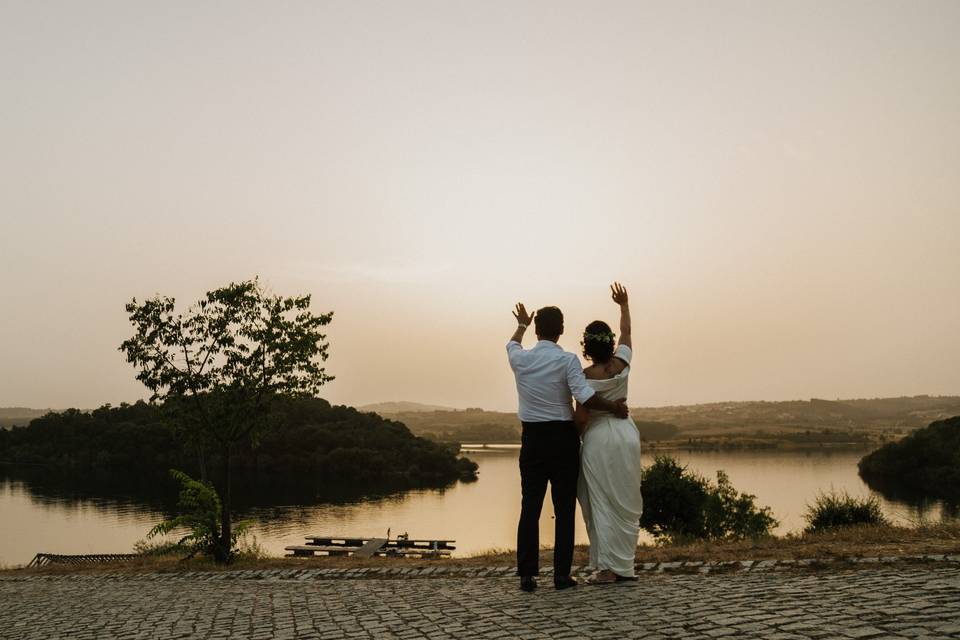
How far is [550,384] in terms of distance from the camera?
6629 millimetres

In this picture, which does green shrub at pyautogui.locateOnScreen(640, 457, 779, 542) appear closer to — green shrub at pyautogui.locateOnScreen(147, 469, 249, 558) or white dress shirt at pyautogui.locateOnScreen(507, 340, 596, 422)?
green shrub at pyautogui.locateOnScreen(147, 469, 249, 558)

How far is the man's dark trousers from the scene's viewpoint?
659 cm

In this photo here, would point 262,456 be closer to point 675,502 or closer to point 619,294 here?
point 675,502

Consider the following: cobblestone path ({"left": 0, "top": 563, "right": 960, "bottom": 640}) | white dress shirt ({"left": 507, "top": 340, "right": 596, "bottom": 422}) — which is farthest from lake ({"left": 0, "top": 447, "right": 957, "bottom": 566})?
white dress shirt ({"left": 507, "top": 340, "right": 596, "bottom": 422})

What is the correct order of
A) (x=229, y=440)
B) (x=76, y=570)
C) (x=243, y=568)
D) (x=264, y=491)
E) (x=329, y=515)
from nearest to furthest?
(x=243, y=568) < (x=76, y=570) < (x=229, y=440) < (x=329, y=515) < (x=264, y=491)

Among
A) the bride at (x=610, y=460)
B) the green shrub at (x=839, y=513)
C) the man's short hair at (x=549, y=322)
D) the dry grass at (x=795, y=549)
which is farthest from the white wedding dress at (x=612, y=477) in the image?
the green shrub at (x=839, y=513)

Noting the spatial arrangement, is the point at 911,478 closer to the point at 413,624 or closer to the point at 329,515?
the point at 329,515

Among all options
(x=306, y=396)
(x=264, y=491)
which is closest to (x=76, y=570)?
(x=306, y=396)

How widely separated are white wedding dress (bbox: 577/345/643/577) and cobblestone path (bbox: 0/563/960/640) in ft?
1.30

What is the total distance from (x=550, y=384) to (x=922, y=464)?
89273 mm

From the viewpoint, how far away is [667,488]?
32.4m

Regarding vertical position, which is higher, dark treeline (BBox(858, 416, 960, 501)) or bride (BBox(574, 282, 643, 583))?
bride (BBox(574, 282, 643, 583))

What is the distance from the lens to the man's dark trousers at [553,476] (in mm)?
6590

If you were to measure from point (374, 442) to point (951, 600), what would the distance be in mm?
112472
